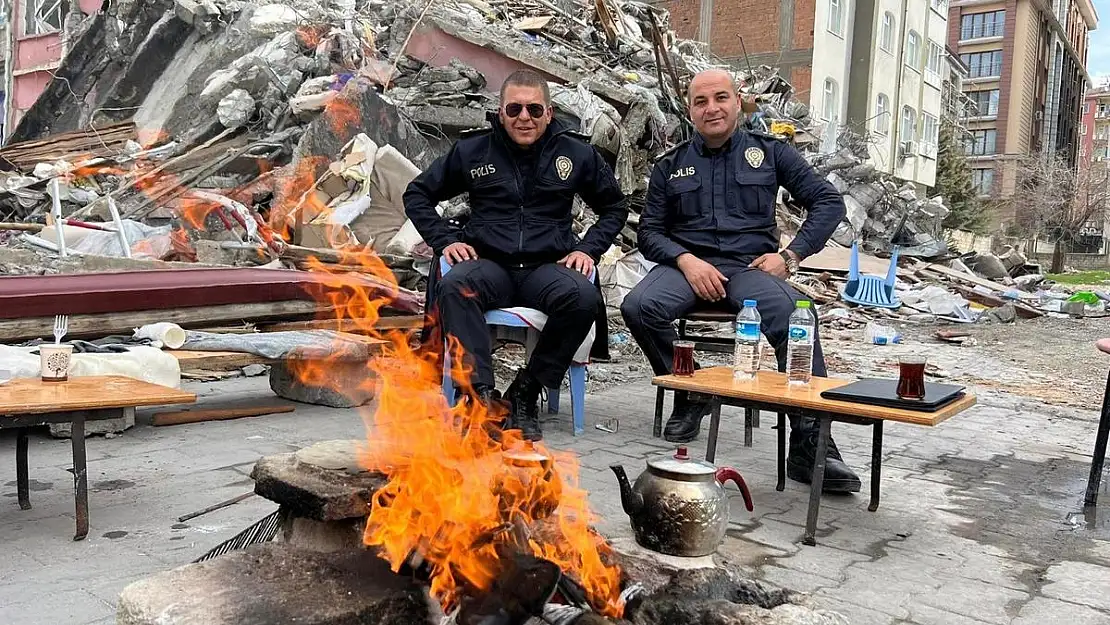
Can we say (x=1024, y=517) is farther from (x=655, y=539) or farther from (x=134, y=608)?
(x=134, y=608)

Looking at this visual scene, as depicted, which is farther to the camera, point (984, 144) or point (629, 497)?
point (984, 144)

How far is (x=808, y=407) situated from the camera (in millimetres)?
3271

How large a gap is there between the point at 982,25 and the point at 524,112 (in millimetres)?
67823

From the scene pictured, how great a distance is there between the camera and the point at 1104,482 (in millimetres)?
4285

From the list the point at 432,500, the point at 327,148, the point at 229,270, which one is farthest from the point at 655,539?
the point at 327,148

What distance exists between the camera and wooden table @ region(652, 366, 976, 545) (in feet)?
10.4

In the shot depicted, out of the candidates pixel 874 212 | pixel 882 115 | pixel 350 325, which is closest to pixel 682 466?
pixel 350 325

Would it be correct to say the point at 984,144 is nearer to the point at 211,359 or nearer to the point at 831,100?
the point at 831,100

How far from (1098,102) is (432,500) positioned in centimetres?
10812

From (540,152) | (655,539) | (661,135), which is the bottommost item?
(655,539)

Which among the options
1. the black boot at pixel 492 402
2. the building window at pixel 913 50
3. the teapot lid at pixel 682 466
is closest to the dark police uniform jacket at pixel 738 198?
the black boot at pixel 492 402

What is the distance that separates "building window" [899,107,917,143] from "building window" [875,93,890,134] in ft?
4.50

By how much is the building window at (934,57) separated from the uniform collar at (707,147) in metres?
34.7

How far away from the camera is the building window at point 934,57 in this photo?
117ft
